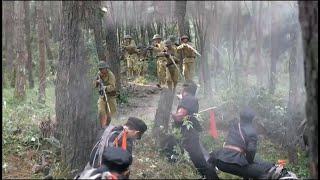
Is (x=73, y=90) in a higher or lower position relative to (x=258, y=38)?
lower

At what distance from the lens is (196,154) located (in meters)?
8.46

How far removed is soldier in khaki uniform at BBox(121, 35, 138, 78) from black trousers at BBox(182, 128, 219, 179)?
9687 millimetres

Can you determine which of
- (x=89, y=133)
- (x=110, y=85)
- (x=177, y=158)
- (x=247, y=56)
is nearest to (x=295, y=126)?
(x=177, y=158)

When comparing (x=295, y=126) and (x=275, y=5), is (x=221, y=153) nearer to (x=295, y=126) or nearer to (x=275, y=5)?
(x=295, y=126)

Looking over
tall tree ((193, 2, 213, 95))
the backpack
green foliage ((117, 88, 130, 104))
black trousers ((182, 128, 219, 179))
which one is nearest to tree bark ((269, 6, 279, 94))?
tall tree ((193, 2, 213, 95))

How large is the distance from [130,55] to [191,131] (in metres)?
Result: 9.95

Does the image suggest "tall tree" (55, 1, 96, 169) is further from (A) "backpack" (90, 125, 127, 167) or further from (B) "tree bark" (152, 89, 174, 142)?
(B) "tree bark" (152, 89, 174, 142)

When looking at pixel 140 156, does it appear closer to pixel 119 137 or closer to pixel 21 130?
pixel 21 130

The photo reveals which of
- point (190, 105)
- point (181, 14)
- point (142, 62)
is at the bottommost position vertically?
point (142, 62)

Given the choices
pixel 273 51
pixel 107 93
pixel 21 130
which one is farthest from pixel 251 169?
pixel 273 51

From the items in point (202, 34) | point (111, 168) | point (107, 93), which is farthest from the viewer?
point (202, 34)

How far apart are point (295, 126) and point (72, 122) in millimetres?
5410

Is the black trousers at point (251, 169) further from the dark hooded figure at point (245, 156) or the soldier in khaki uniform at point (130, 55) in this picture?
the soldier in khaki uniform at point (130, 55)

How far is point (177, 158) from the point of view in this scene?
8844 millimetres
